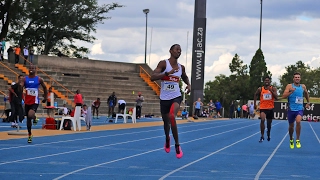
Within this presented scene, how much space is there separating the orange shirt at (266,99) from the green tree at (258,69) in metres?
67.9

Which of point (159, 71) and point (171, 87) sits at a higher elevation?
point (159, 71)

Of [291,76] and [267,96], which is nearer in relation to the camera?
[267,96]

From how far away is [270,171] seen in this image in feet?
42.4

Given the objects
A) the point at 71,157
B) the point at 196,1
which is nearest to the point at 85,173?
the point at 71,157

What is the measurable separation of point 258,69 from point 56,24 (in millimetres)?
28268

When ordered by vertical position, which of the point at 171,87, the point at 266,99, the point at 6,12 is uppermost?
the point at 6,12

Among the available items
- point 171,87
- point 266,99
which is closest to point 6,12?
point 266,99

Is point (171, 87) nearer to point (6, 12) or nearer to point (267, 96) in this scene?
point (267, 96)

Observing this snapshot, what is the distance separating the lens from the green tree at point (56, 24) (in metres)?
69.4

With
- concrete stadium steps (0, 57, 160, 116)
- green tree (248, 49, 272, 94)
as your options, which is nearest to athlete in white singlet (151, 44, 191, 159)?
concrete stadium steps (0, 57, 160, 116)

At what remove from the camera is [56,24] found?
6994 cm

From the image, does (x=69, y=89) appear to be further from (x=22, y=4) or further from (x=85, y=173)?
(x=85, y=173)

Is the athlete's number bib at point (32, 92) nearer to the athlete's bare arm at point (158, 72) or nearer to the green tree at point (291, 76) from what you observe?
the athlete's bare arm at point (158, 72)

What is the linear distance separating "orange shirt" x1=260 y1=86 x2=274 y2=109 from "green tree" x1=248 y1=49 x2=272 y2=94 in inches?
2673
